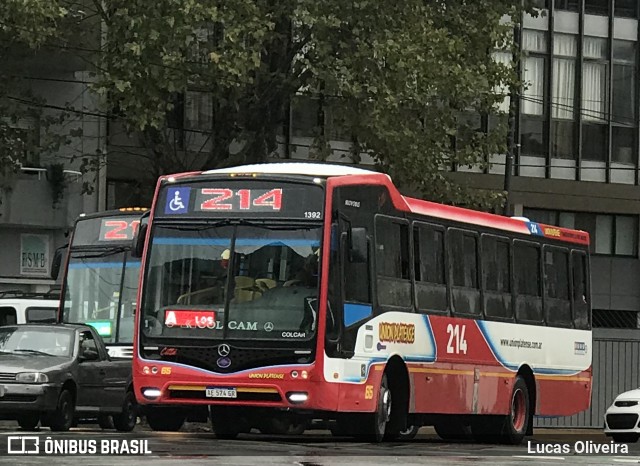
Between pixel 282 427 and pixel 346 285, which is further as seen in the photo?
pixel 282 427

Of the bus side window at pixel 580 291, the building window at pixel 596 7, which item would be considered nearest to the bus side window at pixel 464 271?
the bus side window at pixel 580 291

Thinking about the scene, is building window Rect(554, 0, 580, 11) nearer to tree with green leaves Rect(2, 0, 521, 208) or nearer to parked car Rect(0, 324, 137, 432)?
tree with green leaves Rect(2, 0, 521, 208)

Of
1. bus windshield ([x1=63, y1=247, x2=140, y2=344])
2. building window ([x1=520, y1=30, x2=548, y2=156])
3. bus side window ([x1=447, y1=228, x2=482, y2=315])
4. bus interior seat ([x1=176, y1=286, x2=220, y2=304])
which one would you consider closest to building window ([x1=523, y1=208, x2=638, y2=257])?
building window ([x1=520, y1=30, x2=548, y2=156])

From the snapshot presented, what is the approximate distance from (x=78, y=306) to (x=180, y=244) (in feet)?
32.6

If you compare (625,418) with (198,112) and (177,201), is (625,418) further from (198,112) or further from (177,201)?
(198,112)

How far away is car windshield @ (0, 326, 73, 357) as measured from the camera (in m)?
24.3

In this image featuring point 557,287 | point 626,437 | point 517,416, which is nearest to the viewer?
point 517,416

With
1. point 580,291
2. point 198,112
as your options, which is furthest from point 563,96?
point 580,291

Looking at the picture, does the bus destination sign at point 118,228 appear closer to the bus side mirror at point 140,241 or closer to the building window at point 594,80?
the bus side mirror at point 140,241

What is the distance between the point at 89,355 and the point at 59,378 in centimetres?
137

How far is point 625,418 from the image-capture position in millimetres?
26734

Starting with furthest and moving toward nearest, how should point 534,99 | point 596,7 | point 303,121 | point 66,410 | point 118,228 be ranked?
point 596,7 < point 534,99 < point 303,121 < point 118,228 < point 66,410

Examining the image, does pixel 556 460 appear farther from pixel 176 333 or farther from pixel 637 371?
pixel 637 371

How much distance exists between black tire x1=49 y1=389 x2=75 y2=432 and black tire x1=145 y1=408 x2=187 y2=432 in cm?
257
